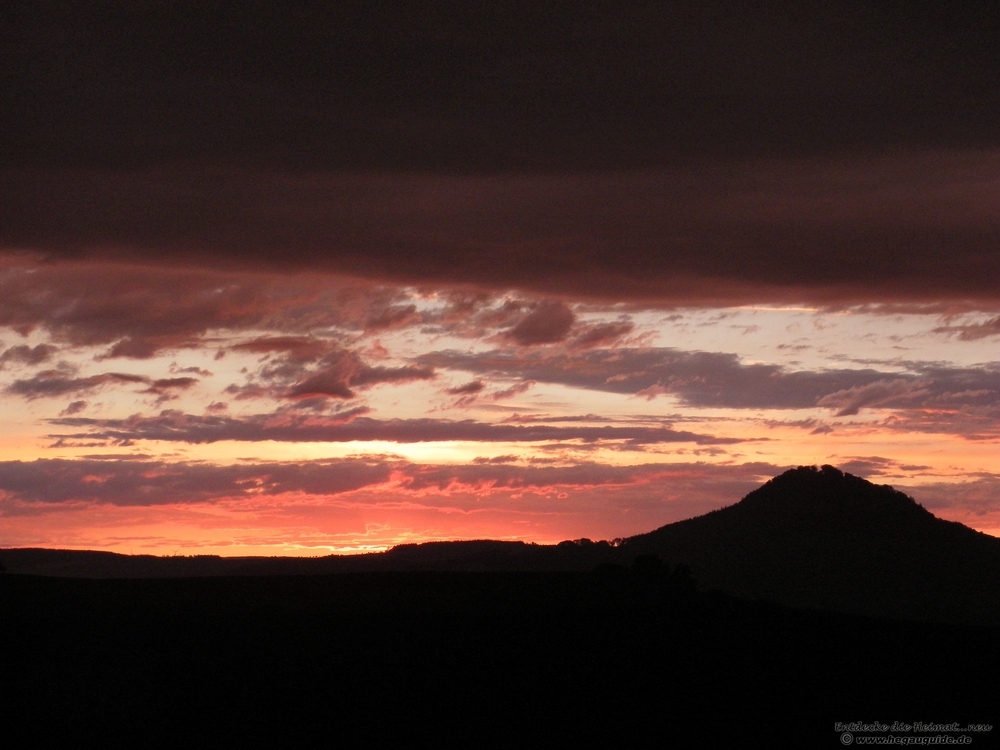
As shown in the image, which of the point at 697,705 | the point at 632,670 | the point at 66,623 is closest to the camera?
the point at 697,705

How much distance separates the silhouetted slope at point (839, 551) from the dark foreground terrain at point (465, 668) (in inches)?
2122

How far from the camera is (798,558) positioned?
133 metres

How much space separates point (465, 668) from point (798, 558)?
8780 centimetres

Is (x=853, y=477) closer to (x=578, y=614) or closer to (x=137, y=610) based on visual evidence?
(x=578, y=614)

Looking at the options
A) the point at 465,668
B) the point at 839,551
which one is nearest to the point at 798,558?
the point at 839,551

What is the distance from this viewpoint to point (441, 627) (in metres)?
61.2

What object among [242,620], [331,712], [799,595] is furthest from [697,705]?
[799,595]

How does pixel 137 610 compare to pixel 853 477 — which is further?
pixel 853 477

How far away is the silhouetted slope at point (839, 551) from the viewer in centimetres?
12362

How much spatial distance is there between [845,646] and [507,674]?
19644 millimetres

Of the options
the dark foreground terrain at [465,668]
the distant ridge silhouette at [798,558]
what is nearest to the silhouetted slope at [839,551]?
the distant ridge silhouette at [798,558]

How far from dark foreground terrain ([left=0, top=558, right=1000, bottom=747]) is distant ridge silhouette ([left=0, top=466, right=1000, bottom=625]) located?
50.2m

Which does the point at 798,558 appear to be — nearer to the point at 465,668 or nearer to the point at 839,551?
the point at 839,551

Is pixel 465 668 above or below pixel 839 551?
below
